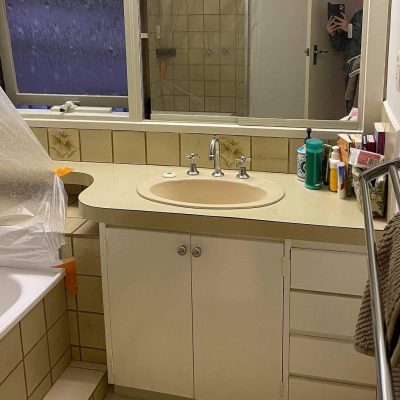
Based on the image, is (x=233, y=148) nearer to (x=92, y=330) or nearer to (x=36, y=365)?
(x=92, y=330)

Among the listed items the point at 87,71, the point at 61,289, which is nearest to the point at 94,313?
the point at 61,289

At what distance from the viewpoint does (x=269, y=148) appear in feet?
7.80

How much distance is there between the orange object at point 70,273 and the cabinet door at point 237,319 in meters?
0.50

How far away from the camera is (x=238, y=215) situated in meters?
1.93

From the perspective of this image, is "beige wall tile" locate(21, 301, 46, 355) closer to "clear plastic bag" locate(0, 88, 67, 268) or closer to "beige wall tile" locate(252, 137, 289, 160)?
"clear plastic bag" locate(0, 88, 67, 268)

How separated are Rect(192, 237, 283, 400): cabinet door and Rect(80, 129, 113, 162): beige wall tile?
77cm

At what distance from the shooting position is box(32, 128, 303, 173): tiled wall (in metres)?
2.38

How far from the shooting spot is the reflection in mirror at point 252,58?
2297 millimetres

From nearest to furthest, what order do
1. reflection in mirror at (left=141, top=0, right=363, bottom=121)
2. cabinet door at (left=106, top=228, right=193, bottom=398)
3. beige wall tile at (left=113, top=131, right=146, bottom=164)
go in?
cabinet door at (left=106, top=228, right=193, bottom=398), reflection in mirror at (left=141, top=0, right=363, bottom=121), beige wall tile at (left=113, top=131, right=146, bottom=164)

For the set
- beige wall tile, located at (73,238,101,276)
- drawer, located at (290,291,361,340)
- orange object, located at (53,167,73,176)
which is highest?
orange object, located at (53,167,73,176)

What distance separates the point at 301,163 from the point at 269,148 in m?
0.18

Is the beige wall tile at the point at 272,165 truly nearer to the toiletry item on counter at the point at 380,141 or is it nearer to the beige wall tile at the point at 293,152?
the beige wall tile at the point at 293,152

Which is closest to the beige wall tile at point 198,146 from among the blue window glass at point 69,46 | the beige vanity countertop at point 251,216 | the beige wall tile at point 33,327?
the beige vanity countertop at point 251,216

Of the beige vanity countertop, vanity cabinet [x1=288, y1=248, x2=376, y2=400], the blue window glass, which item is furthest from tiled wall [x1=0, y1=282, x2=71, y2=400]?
the blue window glass
